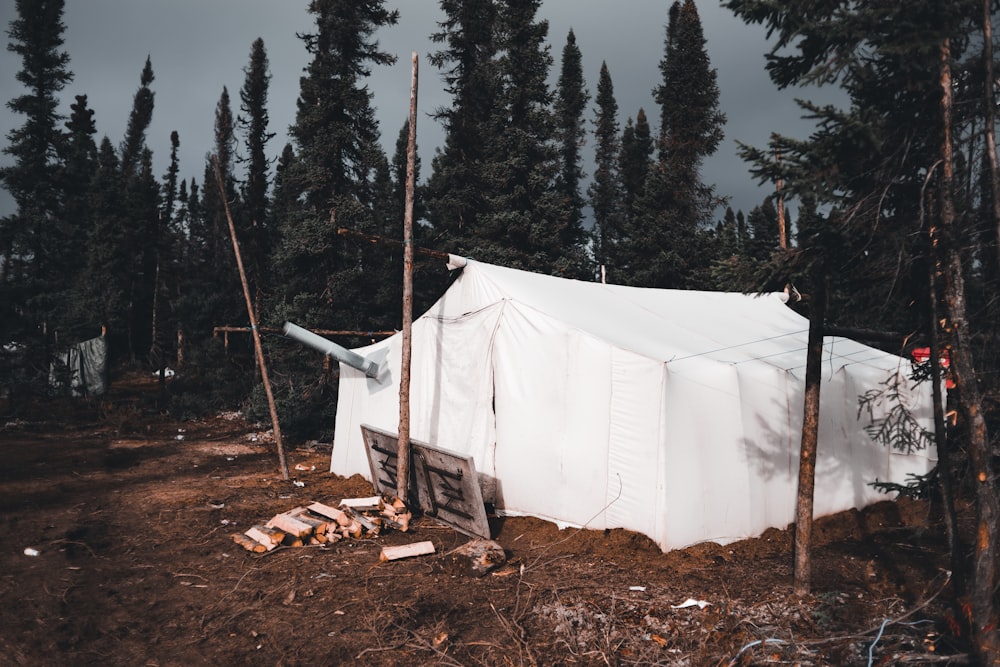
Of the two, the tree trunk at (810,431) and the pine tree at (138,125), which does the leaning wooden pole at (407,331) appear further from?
the pine tree at (138,125)

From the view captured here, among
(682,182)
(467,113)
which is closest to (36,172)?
(467,113)

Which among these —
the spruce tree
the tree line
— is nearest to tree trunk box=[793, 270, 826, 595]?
the tree line

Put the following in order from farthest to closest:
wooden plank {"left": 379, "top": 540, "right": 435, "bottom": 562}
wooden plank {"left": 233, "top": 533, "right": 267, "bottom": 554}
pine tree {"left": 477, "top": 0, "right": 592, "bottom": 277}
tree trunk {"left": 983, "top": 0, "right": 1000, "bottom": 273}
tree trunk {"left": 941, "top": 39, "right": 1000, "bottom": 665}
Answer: pine tree {"left": 477, "top": 0, "right": 592, "bottom": 277}, wooden plank {"left": 233, "top": 533, "right": 267, "bottom": 554}, wooden plank {"left": 379, "top": 540, "right": 435, "bottom": 562}, tree trunk {"left": 983, "top": 0, "right": 1000, "bottom": 273}, tree trunk {"left": 941, "top": 39, "right": 1000, "bottom": 665}

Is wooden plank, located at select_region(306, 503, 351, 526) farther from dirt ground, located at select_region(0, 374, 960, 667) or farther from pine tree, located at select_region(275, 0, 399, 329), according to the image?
pine tree, located at select_region(275, 0, 399, 329)

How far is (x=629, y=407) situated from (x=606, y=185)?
3285 cm

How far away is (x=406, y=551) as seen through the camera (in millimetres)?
6711

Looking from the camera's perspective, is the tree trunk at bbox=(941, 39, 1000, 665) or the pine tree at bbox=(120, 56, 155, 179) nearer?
the tree trunk at bbox=(941, 39, 1000, 665)

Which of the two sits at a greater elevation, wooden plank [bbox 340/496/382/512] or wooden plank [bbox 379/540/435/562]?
wooden plank [bbox 340/496/382/512]

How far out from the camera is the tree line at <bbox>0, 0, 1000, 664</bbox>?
4.23m

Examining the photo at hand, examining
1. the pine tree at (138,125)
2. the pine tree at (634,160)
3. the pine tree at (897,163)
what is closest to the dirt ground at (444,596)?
the pine tree at (897,163)

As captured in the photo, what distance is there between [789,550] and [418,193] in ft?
84.8

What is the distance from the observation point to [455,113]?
2295cm

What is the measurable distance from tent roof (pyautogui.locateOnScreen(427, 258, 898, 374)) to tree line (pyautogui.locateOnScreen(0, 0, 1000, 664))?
117 cm

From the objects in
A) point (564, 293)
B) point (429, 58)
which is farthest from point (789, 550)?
point (429, 58)
